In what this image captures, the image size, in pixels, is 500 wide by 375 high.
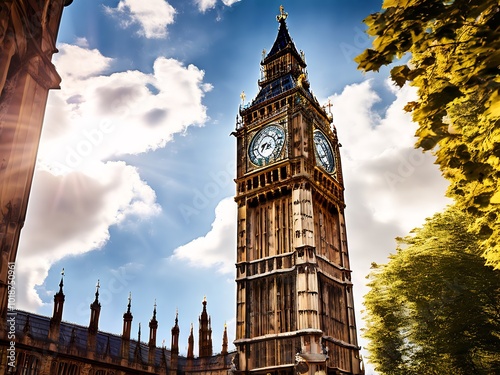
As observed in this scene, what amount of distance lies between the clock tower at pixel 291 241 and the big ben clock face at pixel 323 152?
0.41 ft

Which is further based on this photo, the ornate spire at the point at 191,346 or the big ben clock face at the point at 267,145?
the ornate spire at the point at 191,346

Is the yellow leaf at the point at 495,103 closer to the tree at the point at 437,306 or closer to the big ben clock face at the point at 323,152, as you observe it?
the tree at the point at 437,306

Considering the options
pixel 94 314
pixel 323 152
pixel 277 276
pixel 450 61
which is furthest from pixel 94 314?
pixel 450 61

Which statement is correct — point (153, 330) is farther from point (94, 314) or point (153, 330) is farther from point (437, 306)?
point (437, 306)

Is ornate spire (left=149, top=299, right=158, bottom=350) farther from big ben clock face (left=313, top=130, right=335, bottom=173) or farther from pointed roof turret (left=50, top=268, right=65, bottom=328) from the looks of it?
big ben clock face (left=313, top=130, right=335, bottom=173)

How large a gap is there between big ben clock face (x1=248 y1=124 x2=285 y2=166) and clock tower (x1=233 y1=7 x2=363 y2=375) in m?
0.11

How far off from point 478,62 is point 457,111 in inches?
512

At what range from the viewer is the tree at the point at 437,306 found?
22.8 metres

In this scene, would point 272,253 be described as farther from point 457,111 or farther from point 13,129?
point 13,129

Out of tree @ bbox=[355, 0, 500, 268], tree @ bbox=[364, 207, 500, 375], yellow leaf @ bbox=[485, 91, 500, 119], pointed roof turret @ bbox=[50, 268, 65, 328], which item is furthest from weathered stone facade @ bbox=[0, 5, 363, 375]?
yellow leaf @ bbox=[485, 91, 500, 119]

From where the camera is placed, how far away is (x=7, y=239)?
8.81m

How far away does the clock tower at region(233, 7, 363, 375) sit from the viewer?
39.5 metres

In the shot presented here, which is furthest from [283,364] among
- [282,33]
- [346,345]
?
[282,33]

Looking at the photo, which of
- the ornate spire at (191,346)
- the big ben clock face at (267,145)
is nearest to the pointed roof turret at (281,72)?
the big ben clock face at (267,145)
